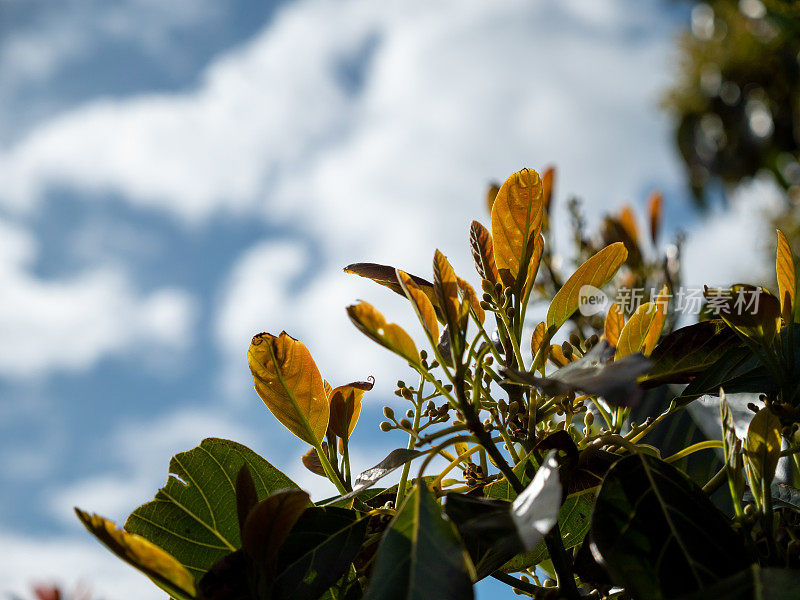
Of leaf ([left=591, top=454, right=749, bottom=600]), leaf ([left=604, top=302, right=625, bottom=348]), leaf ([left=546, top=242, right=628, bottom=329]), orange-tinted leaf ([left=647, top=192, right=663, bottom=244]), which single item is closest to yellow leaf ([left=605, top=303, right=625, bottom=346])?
leaf ([left=604, top=302, right=625, bottom=348])

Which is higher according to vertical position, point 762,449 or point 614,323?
point 614,323

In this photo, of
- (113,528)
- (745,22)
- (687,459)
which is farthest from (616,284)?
(745,22)

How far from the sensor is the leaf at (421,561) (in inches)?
13.6

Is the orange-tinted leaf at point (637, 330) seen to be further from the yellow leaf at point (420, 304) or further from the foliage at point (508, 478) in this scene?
the yellow leaf at point (420, 304)

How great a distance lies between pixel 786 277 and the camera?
55cm

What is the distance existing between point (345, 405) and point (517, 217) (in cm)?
22

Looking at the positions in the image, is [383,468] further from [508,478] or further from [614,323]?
[614,323]

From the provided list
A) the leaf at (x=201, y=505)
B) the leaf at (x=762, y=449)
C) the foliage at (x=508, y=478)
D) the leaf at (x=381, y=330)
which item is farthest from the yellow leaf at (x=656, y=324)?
the leaf at (x=201, y=505)

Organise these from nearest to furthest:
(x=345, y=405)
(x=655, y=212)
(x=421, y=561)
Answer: (x=421, y=561) → (x=345, y=405) → (x=655, y=212)

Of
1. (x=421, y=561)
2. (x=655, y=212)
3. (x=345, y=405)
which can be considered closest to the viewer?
(x=421, y=561)

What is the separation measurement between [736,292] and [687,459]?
0.94 feet

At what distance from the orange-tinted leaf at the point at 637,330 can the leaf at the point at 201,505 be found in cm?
30

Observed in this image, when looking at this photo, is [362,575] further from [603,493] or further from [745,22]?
[745,22]

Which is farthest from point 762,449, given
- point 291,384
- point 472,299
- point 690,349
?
point 291,384
